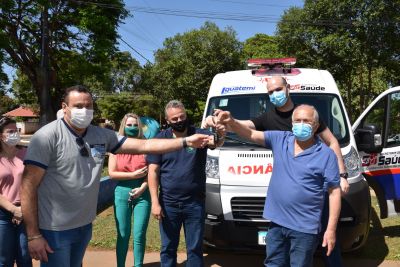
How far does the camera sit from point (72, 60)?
18578 mm

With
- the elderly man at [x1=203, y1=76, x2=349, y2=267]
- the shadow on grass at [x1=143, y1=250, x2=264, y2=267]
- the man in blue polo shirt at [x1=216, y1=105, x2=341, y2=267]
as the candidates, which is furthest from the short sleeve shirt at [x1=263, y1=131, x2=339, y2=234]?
the shadow on grass at [x1=143, y1=250, x2=264, y2=267]

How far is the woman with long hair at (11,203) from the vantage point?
3496 mm

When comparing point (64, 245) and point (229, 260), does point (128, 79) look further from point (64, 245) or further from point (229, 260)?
point (64, 245)

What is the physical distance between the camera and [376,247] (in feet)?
18.2

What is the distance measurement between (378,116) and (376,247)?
1.68 m

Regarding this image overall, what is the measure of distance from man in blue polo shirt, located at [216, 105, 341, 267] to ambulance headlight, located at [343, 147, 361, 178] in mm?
1244

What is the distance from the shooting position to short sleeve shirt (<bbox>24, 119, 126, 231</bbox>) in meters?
2.62

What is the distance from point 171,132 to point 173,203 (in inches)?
24.9

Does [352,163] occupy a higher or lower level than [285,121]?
lower

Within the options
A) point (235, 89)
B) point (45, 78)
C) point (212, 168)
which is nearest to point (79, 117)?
point (212, 168)

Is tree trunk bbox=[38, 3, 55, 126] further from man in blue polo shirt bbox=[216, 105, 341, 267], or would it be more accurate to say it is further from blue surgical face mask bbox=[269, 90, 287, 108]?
man in blue polo shirt bbox=[216, 105, 341, 267]

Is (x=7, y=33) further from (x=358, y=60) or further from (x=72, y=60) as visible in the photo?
(x=358, y=60)

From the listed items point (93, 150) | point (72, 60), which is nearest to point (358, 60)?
point (72, 60)

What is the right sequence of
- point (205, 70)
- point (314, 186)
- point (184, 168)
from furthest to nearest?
1. point (205, 70)
2. point (184, 168)
3. point (314, 186)
